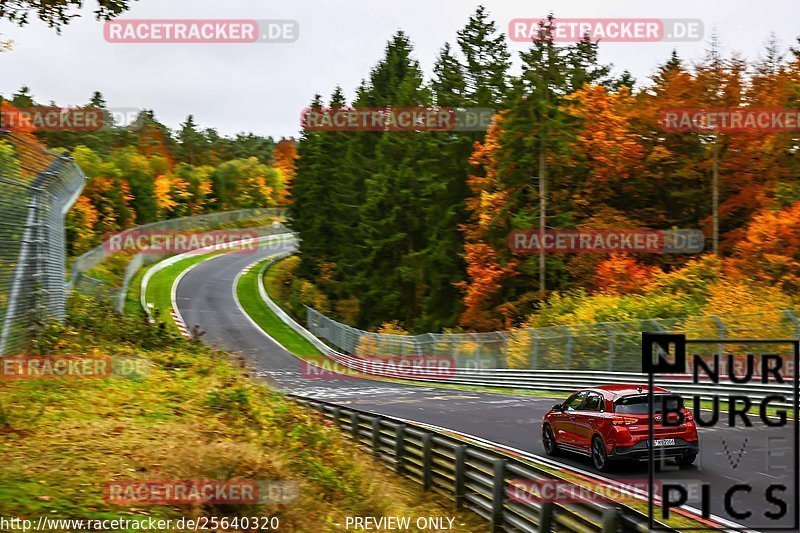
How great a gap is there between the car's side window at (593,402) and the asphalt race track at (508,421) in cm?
Result: 100

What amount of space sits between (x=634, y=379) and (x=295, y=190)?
54705 millimetres

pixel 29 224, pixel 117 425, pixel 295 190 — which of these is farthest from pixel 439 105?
pixel 117 425

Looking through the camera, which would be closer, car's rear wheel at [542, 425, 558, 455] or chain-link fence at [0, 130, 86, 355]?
chain-link fence at [0, 130, 86, 355]

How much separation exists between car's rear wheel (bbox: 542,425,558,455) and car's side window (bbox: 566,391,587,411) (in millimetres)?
739

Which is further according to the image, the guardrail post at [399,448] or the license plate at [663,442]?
the guardrail post at [399,448]

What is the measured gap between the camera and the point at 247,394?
14086mm

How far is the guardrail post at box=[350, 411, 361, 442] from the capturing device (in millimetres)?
18056

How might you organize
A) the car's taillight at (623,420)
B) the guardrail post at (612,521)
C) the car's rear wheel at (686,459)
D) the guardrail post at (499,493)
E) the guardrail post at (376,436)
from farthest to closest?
the guardrail post at (376,436) → the car's taillight at (623,420) → the car's rear wheel at (686,459) → the guardrail post at (499,493) → the guardrail post at (612,521)

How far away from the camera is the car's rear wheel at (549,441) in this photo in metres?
16.2

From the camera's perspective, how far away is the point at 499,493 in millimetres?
11305

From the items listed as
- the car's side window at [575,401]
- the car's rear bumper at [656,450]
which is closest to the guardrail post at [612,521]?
the car's rear bumper at [656,450]

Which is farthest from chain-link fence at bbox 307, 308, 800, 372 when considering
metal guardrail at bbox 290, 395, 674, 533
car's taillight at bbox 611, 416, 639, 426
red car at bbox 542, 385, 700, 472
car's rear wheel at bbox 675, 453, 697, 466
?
metal guardrail at bbox 290, 395, 674, 533

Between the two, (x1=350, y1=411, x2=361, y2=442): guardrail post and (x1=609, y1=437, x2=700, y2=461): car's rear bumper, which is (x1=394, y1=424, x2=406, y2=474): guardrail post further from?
(x1=609, y1=437, x2=700, y2=461): car's rear bumper

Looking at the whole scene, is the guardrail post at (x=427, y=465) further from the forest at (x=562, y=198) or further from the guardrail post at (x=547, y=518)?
the forest at (x=562, y=198)
